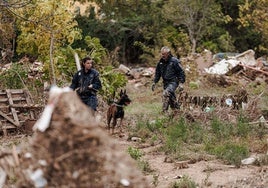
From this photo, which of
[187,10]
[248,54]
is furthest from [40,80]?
[187,10]

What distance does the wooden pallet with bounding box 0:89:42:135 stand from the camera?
13.1 m

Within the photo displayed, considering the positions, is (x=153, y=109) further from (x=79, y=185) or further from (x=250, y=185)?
(x=79, y=185)

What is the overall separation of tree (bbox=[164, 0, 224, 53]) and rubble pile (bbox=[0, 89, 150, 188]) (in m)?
27.6

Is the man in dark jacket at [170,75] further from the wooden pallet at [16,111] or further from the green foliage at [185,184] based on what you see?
the green foliage at [185,184]

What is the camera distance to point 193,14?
32.0m

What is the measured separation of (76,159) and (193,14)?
28622mm

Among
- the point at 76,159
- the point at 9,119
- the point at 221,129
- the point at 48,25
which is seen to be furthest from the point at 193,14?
the point at 76,159

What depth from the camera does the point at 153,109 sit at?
657 inches

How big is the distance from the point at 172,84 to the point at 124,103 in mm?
1301

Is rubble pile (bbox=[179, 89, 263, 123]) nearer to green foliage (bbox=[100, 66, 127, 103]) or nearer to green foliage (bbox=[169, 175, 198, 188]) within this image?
green foliage (bbox=[100, 66, 127, 103])

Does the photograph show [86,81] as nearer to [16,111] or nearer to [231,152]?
[231,152]

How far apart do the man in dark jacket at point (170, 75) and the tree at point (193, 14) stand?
59.4 feet

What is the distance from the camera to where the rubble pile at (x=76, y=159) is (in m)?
3.99

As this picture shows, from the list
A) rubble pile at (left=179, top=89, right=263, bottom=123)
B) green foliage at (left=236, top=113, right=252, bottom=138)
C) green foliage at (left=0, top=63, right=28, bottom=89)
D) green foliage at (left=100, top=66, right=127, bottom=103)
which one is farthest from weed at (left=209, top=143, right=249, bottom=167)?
green foliage at (left=0, top=63, right=28, bottom=89)
